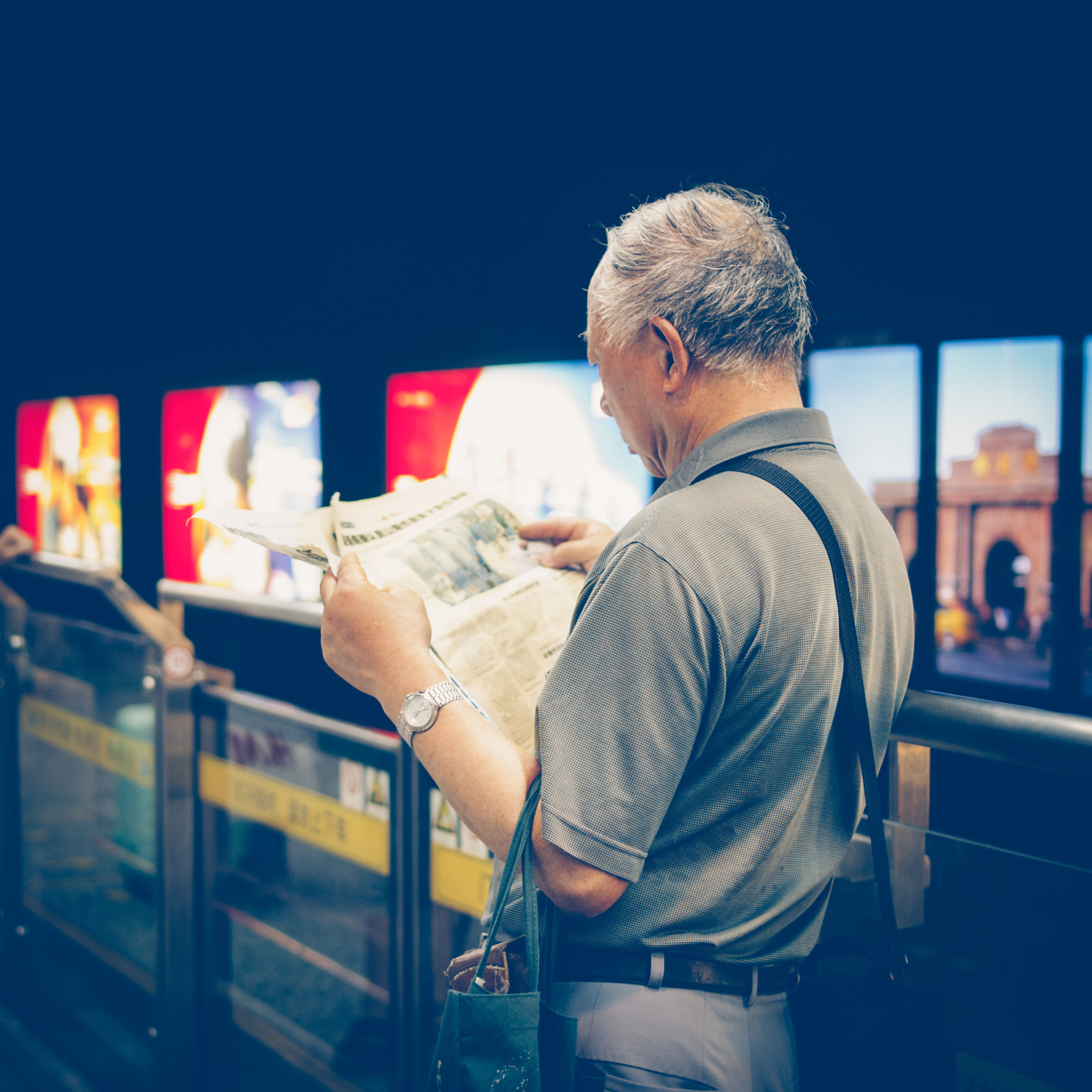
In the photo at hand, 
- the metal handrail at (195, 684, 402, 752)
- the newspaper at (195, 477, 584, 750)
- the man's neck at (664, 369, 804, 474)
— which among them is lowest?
the metal handrail at (195, 684, 402, 752)

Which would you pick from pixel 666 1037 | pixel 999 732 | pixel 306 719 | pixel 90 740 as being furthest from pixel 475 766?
pixel 90 740

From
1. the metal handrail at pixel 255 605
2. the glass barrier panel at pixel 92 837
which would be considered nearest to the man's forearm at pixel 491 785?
the metal handrail at pixel 255 605

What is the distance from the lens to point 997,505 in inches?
76.7

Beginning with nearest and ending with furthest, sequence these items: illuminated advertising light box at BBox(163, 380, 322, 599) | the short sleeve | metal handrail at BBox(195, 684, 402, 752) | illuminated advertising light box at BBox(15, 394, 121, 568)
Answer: the short sleeve → metal handrail at BBox(195, 684, 402, 752) → illuminated advertising light box at BBox(163, 380, 322, 599) → illuminated advertising light box at BBox(15, 394, 121, 568)

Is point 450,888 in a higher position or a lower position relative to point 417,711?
lower

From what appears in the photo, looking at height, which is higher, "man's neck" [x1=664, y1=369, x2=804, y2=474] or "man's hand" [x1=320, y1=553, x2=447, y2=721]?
"man's neck" [x1=664, y1=369, x2=804, y2=474]

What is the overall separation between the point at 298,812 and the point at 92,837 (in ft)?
5.80

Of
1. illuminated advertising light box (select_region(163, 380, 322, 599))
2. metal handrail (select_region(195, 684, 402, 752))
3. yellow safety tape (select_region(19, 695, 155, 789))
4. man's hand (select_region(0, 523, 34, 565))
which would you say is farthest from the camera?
man's hand (select_region(0, 523, 34, 565))

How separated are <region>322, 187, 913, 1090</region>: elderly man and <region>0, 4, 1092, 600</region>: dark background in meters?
1.05

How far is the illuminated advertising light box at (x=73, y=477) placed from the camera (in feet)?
13.1

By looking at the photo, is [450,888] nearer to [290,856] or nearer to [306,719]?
[306,719]

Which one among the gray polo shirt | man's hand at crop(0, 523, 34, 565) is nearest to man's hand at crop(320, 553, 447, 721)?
the gray polo shirt

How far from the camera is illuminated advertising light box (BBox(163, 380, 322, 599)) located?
3.07 meters

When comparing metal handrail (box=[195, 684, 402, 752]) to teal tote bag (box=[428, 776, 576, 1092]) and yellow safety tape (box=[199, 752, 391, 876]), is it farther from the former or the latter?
teal tote bag (box=[428, 776, 576, 1092])
